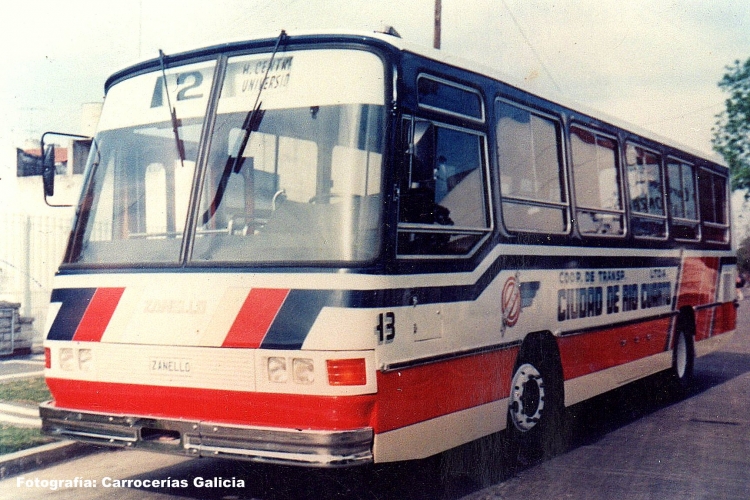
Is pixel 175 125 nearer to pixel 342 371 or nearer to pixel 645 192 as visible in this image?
pixel 342 371

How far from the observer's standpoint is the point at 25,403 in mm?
9148

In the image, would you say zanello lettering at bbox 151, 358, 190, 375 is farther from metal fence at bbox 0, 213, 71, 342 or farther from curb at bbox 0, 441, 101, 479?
metal fence at bbox 0, 213, 71, 342

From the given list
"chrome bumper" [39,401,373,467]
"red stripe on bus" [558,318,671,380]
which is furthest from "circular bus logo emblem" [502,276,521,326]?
"chrome bumper" [39,401,373,467]

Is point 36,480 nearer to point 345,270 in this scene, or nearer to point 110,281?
point 110,281

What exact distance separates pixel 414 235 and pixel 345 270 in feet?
2.08

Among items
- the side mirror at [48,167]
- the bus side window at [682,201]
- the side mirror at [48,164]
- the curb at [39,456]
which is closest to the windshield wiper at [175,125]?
the side mirror at [48,164]

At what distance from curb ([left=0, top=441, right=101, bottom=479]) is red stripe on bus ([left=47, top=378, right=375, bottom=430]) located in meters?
1.32

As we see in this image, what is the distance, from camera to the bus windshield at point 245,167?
17.1 feet

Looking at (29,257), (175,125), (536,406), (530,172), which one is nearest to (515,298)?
(536,406)

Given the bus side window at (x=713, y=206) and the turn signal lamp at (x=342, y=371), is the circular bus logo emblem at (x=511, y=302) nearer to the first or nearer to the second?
the turn signal lamp at (x=342, y=371)

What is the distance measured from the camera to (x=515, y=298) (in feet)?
22.0

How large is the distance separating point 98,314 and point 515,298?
3.17 m

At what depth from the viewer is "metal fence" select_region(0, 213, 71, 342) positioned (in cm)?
1388

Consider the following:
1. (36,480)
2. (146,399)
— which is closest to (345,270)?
(146,399)
